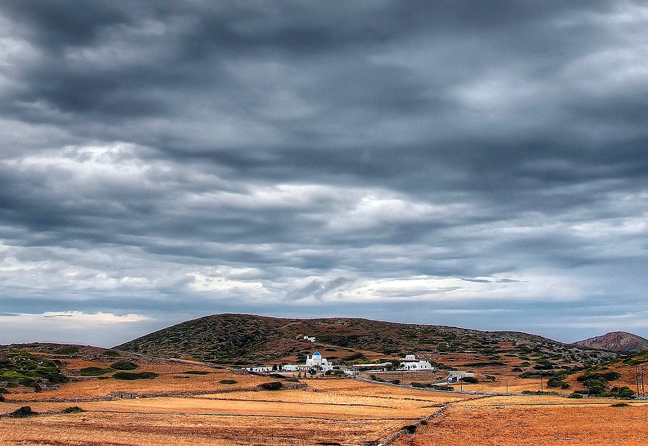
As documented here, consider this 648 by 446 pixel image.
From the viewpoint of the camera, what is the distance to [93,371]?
10244cm

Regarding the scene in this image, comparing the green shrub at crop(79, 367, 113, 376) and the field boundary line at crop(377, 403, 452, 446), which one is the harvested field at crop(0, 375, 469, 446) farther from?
the green shrub at crop(79, 367, 113, 376)

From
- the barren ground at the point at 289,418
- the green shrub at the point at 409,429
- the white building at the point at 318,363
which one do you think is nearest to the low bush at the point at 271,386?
the barren ground at the point at 289,418

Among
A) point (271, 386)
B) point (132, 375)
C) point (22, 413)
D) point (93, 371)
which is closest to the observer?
point (22, 413)

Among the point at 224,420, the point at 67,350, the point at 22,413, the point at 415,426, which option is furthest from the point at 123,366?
the point at 415,426

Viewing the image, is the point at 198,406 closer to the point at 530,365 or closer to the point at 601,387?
the point at 601,387

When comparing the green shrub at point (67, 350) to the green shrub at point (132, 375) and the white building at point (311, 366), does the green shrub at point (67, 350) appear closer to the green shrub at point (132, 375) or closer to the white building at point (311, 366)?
the green shrub at point (132, 375)

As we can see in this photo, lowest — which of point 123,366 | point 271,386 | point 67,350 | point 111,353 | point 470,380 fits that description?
point 470,380

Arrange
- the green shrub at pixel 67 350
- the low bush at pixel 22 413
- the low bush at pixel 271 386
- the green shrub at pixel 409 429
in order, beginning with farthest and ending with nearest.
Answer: the green shrub at pixel 67 350 → the low bush at pixel 271 386 → the low bush at pixel 22 413 → the green shrub at pixel 409 429

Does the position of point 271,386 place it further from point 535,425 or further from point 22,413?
point 535,425

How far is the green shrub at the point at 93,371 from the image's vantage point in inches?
3950

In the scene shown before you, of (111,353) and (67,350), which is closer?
(67,350)

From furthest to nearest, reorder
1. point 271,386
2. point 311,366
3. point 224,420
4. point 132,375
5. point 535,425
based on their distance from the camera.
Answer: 1. point 311,366
2. point 132,375
3. point 271,386
4. point 224,420
5. point 535,425

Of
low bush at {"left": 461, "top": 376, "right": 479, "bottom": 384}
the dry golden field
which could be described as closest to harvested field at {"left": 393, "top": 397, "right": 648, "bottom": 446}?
the dry golden field

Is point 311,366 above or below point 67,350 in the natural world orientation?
below
